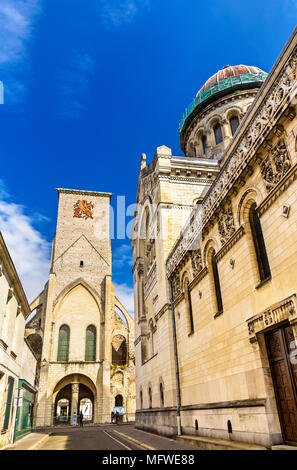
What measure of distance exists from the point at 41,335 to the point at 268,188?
37.0m

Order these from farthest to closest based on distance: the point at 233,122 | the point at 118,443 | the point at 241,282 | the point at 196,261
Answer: the point at 233,122, the point at 118,443, the point at 196,261, the point at 241,282

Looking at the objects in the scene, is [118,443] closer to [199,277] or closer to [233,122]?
[199,277]

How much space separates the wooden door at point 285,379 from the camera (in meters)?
7.50

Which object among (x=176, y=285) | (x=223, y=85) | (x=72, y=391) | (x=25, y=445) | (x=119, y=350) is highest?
(x=223, y=85)

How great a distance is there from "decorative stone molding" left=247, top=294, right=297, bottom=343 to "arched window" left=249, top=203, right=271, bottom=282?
938 mm

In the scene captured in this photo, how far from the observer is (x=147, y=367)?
21.5m

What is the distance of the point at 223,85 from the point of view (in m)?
28.1

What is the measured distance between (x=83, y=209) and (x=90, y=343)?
740 inches

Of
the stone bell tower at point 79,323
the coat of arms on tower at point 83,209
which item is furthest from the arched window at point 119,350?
the coat of arms on tower at point 83,209

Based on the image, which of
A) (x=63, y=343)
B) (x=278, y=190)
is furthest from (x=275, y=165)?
(x=63, y=343)

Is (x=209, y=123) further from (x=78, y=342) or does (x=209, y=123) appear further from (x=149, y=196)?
(x=78, y=342)

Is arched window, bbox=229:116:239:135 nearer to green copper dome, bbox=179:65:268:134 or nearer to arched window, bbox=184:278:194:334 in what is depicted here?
green copper dome, bbox=179:65:268:134

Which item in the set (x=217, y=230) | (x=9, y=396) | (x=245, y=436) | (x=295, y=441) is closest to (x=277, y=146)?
(x=217, y=230)

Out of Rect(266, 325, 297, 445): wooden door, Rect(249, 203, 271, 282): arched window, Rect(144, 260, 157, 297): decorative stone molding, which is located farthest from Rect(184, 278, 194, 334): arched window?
Rect(144, 260, 157, 297): decorative stone molding
